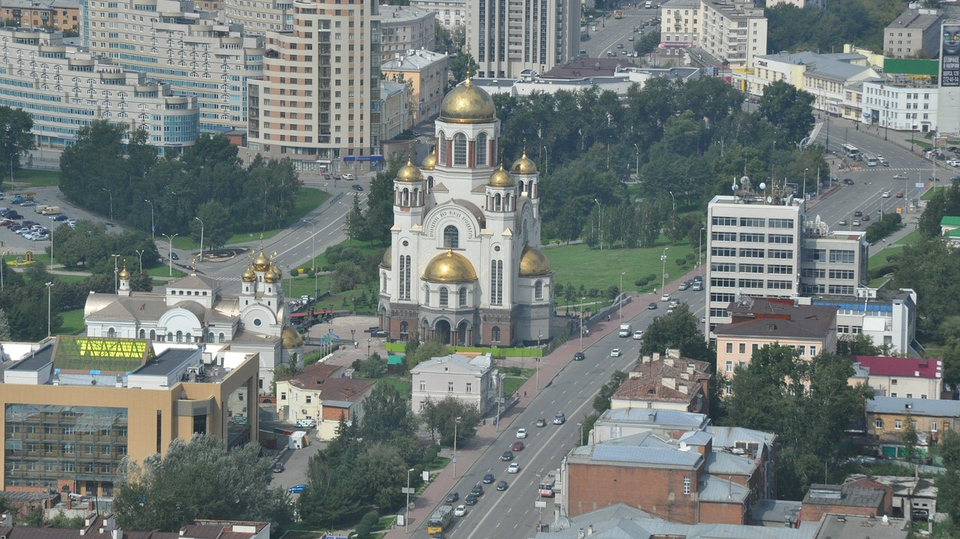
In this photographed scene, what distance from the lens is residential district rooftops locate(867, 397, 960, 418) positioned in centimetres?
14588

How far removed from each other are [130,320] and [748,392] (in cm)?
4361

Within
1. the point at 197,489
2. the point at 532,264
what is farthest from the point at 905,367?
the point at 197,489

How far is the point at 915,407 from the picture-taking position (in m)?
147

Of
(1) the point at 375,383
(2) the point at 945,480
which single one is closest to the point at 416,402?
(1) the point at 375,383

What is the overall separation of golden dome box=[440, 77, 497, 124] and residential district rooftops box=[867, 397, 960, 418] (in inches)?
1578

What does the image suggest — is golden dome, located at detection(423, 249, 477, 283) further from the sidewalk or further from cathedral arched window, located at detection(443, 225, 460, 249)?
the sidewalk

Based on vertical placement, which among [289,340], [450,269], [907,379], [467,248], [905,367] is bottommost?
[289,340]

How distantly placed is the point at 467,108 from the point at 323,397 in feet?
101

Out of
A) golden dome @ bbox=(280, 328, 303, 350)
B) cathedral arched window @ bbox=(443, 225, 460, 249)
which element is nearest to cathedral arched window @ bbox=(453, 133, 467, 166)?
cathedral arched window @ bbox=(443, 225, 460, 249)

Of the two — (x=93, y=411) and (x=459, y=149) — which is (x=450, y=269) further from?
(x=93, y=411)

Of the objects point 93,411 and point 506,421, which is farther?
point 506,421

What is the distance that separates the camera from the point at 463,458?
149m

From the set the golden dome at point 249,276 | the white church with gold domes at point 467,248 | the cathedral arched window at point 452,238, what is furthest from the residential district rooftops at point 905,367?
the golden dome at point 249,276

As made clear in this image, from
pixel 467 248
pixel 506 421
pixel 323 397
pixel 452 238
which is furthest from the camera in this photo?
pixel 452 238
